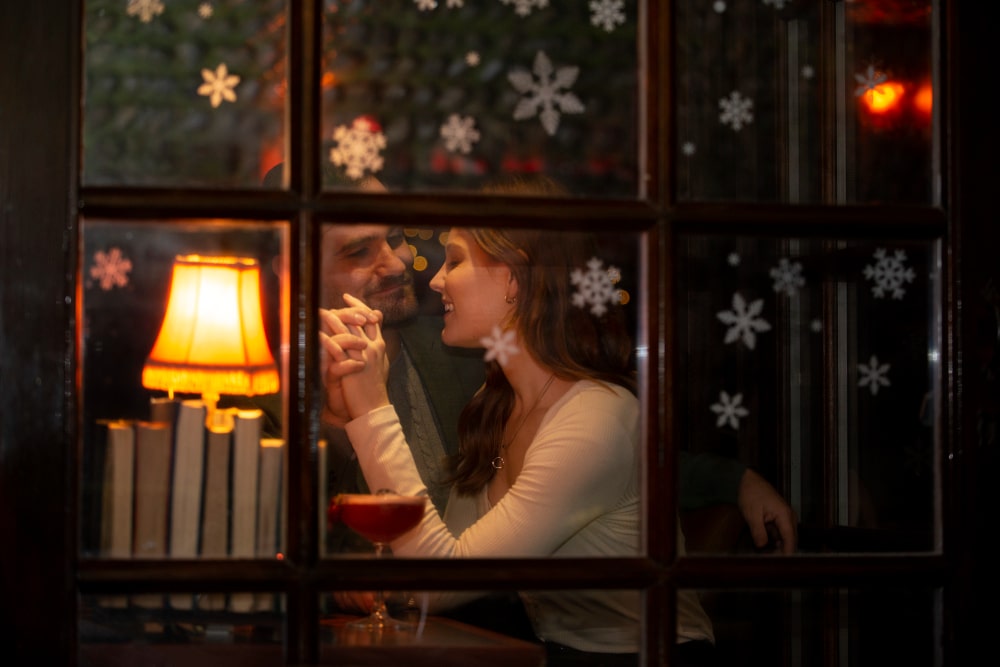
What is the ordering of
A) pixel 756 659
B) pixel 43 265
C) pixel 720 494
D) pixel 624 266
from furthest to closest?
pixel 756 659, pixel 720 494, pixel 624 266, pixel 43 265

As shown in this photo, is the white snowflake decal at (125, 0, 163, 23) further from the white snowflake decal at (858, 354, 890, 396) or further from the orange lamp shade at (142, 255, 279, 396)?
the white snowflake decal at (858, 354, 890, 396)

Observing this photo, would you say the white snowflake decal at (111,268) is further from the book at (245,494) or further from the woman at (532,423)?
the woman at (532,423)

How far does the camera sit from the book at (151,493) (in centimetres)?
130

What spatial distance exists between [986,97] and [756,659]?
102 cm

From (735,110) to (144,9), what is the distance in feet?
2.42

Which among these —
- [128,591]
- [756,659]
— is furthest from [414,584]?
[756,659]

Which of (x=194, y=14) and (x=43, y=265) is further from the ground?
(x=194, y=14)

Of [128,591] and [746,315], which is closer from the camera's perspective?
[128,591]

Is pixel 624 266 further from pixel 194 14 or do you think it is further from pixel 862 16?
pixel 194 14

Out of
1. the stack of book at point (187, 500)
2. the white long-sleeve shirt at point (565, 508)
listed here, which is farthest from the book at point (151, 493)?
the white long-sleeve shirt at point (565, 508)

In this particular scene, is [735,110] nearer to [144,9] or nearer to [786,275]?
[786,275]

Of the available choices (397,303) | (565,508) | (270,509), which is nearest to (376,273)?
(397,303)

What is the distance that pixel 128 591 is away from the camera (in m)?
1.29

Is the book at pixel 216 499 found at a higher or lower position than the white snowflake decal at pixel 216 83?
lower
